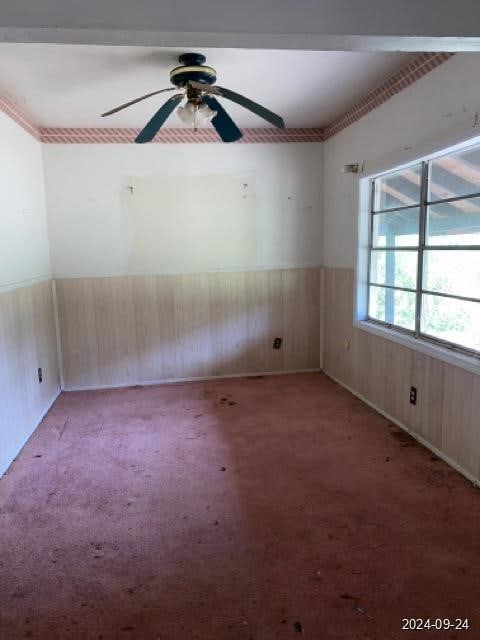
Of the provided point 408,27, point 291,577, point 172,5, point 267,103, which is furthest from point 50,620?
point 267,103

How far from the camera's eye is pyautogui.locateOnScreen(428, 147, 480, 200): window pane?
8.36 feet

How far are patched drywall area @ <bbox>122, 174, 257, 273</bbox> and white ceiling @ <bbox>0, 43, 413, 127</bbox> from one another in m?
0.70

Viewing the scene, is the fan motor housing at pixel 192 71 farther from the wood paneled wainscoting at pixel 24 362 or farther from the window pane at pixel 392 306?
the window pane at pixel 392 306

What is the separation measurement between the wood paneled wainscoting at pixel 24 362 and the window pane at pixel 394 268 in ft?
9.44

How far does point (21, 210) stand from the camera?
3.51 m

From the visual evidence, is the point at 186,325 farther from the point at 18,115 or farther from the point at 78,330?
the point at 18,115

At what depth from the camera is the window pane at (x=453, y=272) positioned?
2594mm

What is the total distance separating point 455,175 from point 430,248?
18.8 inches

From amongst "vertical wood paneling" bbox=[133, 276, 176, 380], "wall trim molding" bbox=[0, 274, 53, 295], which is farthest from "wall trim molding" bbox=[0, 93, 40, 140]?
"vertical wood paneling" bbox=[133, 276, 176, 380]

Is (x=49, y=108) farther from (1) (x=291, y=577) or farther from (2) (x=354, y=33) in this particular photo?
(1) (x=291, y=577)

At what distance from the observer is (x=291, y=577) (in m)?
1.85

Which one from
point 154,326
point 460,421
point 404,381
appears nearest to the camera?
point 460,421

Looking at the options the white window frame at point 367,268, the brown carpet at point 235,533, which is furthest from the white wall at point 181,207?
the brown carpet at point 235,533

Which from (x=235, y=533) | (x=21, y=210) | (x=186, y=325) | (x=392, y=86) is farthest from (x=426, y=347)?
(x=21, y=210)
